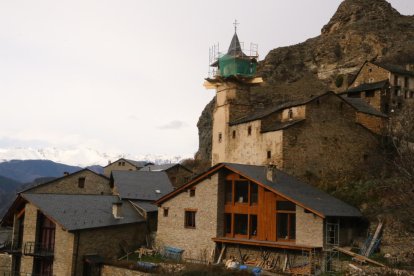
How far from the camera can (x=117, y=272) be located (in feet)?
95.7

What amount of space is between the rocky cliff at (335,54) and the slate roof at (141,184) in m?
29.8

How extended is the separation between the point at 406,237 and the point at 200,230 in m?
12.7

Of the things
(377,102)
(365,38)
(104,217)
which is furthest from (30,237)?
(365,38)

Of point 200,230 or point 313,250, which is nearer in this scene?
point 313,250

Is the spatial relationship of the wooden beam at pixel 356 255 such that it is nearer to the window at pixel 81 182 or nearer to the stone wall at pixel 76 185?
the stone wall at pixel 76 185

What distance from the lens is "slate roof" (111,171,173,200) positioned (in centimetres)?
4141

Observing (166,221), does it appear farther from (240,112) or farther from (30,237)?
(240,112)

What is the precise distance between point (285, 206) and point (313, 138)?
9257 mm

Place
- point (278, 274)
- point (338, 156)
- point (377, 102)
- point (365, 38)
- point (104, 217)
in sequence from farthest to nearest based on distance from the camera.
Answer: point (365, 38)
point (377, 102)
point (338, 156)
point (104, 217)
point (278, 274)

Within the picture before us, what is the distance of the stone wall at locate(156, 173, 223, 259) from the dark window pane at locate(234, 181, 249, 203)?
1.33 m

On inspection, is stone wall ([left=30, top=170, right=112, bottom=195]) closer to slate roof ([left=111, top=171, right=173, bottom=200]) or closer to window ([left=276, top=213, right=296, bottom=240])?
slate roof ([left=111, top=171, right=173, bottom=200])

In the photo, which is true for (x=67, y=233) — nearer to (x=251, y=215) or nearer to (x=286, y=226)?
(x=251, y=215)

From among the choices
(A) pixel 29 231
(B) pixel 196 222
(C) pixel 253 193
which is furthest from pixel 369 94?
(A) pixel 29 231

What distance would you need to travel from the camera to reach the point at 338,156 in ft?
120
